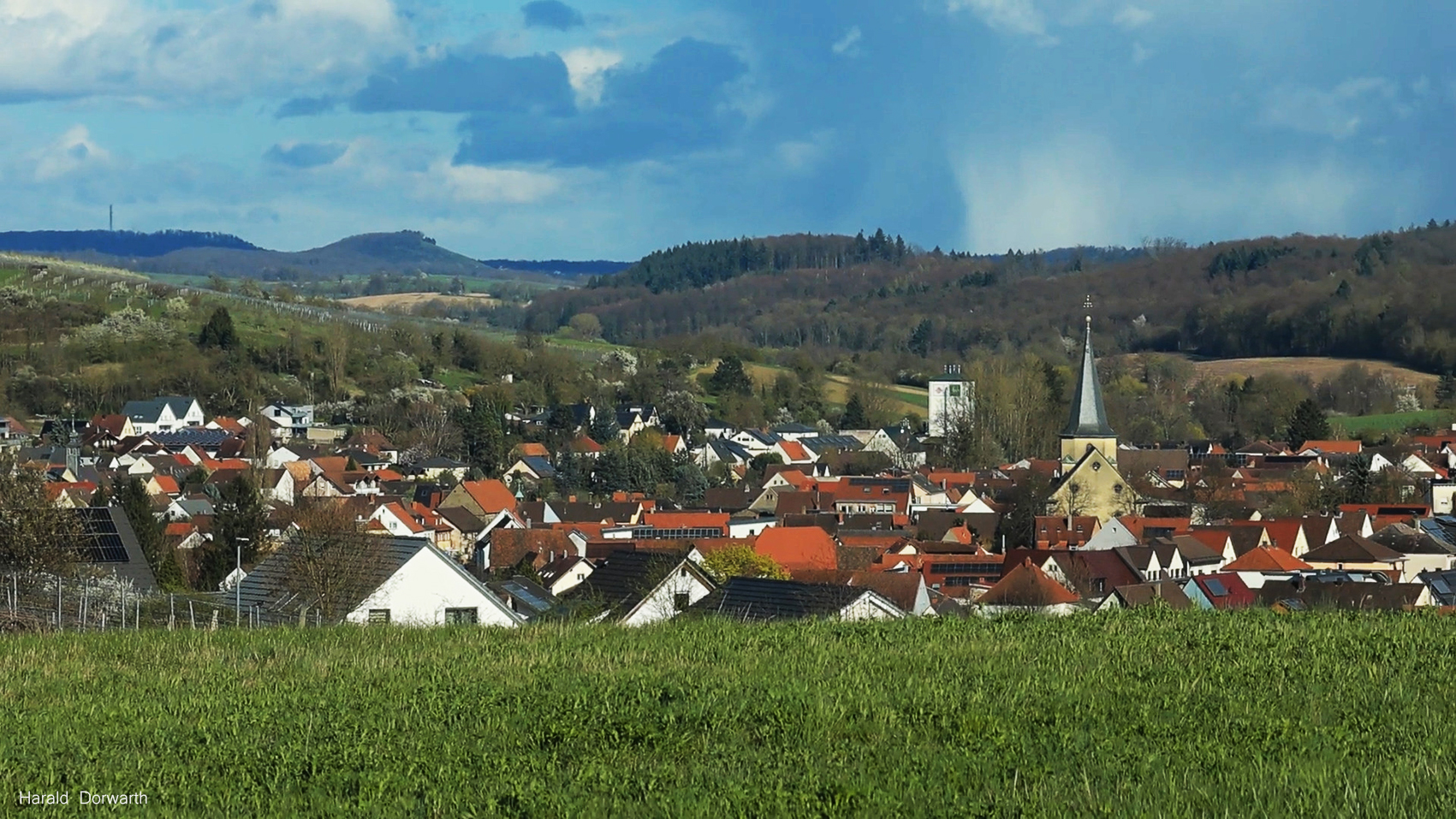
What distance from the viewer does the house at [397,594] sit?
703 inches

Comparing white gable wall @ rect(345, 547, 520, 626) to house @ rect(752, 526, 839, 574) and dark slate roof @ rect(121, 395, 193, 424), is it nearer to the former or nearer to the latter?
house @ rect(752, 526, 839, 574)

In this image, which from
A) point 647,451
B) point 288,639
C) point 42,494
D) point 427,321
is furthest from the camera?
point 427,321

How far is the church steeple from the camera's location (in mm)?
61094

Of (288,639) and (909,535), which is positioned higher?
(288,639)

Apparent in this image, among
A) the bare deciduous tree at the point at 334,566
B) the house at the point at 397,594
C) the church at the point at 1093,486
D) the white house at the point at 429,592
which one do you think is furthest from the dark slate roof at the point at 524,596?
the church at the point at 1093,486

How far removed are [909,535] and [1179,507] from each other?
496 inches

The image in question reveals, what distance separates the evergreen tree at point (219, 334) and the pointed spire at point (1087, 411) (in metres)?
49.4

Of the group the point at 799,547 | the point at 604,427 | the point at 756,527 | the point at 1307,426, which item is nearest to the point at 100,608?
the point at 799,547

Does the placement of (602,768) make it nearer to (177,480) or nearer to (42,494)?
(42,494)

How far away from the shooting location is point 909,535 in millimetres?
50219

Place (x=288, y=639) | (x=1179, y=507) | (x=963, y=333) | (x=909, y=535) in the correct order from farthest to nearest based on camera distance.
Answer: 1. (x=963, y=333)
2. (x=1179, y=507)
3. (x=909, y=535)
4. (x=288, y=639)

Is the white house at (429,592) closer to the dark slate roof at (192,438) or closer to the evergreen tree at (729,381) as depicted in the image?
the dark slate roof at (192,438)

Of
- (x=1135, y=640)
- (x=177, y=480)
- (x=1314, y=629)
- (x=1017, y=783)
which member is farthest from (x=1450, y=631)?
(x=177, y=480)

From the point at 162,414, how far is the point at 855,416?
41.5 meters
